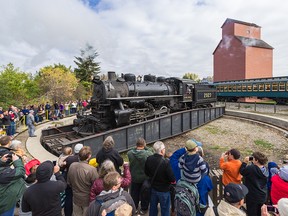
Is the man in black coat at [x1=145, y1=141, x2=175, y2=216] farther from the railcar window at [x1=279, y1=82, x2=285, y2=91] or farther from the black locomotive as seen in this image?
the railcar window at [x1=279, y1=82, x2=285, y2=91]

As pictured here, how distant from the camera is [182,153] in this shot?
12.7ft

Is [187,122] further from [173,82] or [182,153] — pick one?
[182,153]

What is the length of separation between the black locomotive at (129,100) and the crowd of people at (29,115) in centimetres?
189

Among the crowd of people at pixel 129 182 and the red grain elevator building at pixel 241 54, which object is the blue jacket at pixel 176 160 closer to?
the crowd of people at pixel 129 182

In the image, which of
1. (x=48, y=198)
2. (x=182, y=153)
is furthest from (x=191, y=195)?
(x=48, y=198)

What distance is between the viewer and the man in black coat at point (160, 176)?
357 centimetres

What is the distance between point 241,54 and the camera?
3303 cm

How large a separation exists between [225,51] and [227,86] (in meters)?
10.4

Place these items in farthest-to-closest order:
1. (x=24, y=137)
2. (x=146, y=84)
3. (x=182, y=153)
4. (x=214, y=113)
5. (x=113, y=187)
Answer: (x=214, y=113) < (x=146, y=84) < (x=24, y=137) < (x=182, y=153) < (x=113, y=187)

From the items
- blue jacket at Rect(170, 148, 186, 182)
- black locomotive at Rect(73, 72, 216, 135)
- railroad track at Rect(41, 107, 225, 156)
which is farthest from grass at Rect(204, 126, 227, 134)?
blue jacket at Rect(170, 148, 186, 182)

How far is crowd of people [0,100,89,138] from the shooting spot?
11.0m

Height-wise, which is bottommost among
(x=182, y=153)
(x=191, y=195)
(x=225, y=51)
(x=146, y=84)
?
(x=191, y=195)

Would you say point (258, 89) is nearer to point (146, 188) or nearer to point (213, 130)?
point (213, 130)

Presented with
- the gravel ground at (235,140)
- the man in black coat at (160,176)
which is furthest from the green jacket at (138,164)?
the gravel ground at (235,140)
